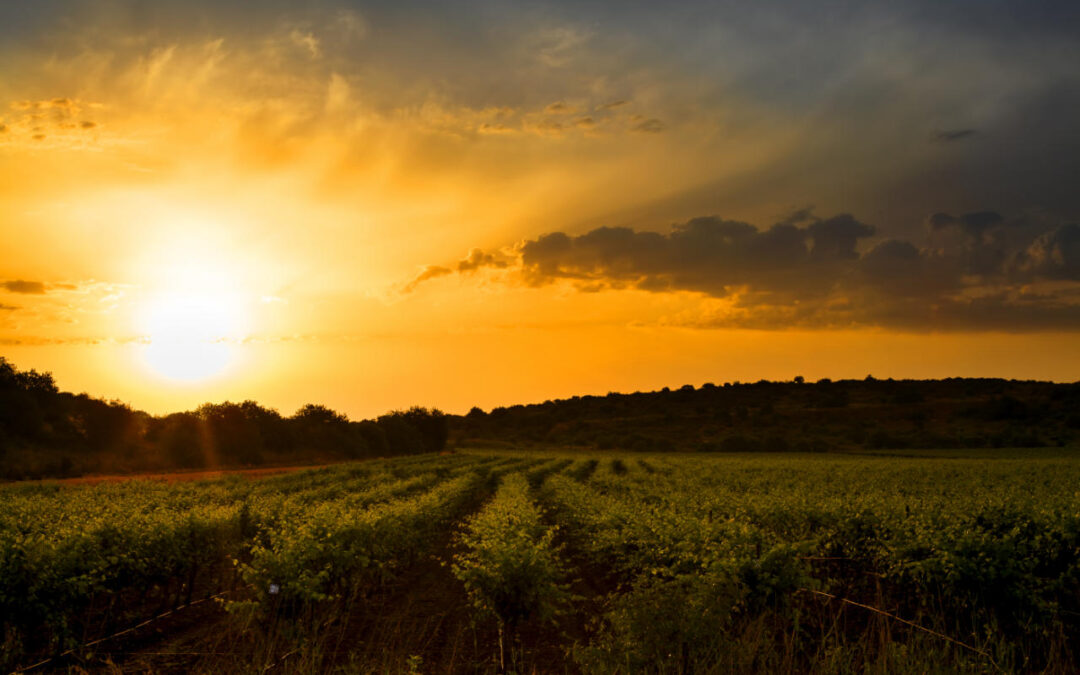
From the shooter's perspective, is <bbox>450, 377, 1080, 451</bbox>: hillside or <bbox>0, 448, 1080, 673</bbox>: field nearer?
<bbox>0, 448, 1080, 673</bbox>: field

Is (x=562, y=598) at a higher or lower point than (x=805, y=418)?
higher

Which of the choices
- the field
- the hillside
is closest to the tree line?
the hillside

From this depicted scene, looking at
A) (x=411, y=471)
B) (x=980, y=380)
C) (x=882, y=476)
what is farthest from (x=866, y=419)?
(x=411, y=471)

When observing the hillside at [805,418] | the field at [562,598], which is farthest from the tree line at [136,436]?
the field at [562,598]

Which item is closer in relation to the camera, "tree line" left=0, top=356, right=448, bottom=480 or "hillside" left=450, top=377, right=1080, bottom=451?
"tree line" left=0, top=356, right=448, bottom=480

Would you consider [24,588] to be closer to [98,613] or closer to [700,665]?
[98,613]

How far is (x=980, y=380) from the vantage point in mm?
139250

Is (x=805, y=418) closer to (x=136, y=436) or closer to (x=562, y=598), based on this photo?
(x=136, y=436)

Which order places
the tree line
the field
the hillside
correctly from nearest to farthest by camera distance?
the field < the tree line < the hillside

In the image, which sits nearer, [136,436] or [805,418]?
[136,436]

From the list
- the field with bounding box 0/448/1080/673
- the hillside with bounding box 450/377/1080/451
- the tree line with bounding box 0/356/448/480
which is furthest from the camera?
the hillside with bounding box 450/377/1080/451

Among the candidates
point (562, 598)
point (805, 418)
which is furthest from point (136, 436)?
point (805, 418)

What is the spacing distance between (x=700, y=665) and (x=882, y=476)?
4096 centimetres

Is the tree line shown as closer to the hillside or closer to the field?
the hillside
